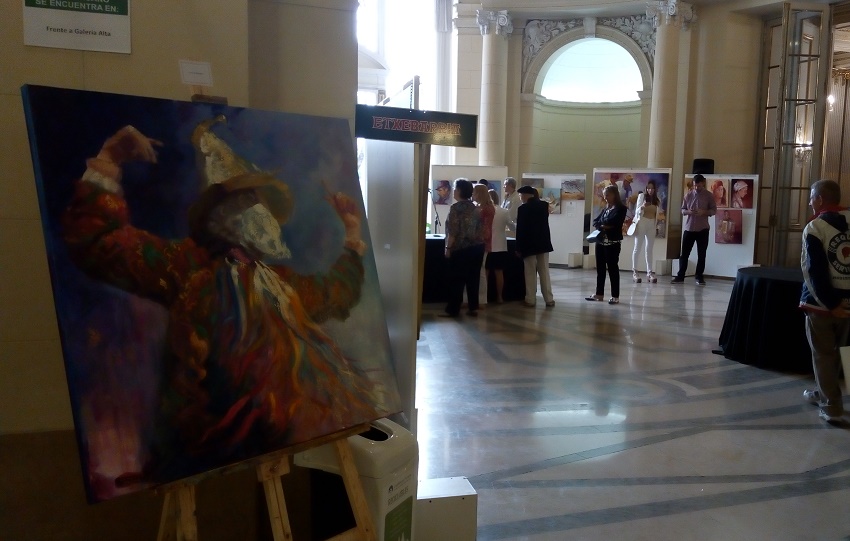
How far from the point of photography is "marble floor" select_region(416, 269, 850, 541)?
2.91m

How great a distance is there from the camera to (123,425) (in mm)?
1600

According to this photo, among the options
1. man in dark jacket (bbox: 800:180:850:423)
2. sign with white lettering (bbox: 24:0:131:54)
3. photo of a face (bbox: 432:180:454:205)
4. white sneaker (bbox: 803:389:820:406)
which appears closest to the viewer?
sign with white lettering (bbox: 24:0:131:54)

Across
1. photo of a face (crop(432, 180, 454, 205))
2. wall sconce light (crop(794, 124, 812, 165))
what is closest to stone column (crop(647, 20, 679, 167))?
wall sconce light (crop(794, 124, 812, 165))

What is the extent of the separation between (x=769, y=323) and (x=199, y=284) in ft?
15.8

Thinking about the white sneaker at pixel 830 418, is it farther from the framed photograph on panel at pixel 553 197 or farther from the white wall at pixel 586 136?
the white wall at pixel 586 136

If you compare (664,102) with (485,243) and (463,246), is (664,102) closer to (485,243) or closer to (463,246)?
(485,243)

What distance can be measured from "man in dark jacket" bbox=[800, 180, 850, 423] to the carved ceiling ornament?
9.92 metres

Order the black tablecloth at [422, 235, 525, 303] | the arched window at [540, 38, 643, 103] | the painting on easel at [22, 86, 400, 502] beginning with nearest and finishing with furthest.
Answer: the painting on easel at [22, 86, 400, 502], the black tablecloth at [422, 235, 525, 303], the arched window at [540, 38, 643, 103]

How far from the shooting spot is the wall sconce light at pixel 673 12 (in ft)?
39.9

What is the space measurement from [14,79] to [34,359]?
2.95 feet

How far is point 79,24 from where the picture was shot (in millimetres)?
2248

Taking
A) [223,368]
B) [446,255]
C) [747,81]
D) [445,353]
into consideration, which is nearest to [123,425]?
[223,368]

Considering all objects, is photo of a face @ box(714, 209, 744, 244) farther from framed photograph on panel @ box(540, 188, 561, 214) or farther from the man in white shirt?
the man in white shirt

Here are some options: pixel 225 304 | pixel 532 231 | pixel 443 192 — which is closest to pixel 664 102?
pixel 443 192
